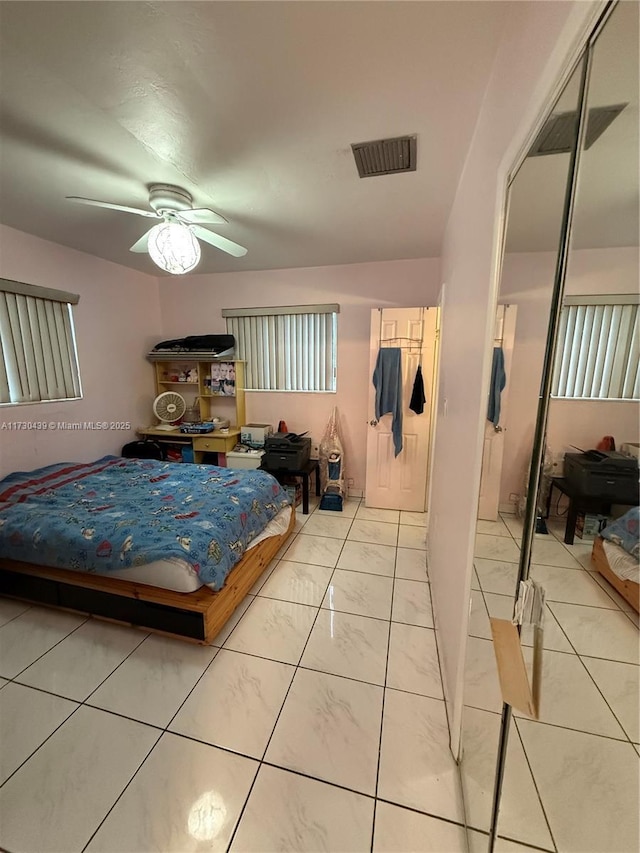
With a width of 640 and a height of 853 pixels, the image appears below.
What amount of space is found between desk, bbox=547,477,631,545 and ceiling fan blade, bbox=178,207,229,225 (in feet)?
6.85

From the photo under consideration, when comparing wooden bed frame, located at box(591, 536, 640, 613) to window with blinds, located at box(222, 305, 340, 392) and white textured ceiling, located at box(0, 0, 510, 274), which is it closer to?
white textured ceiling, located at box(0, 0, 510, 274)

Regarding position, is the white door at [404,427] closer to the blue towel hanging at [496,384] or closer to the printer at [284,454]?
the printer at [284,454]

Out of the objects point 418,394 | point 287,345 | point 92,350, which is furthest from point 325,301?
point 92,350

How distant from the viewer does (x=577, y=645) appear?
0.61 m

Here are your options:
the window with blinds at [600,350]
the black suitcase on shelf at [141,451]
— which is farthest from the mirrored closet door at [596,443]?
the black suitcase on shelf at [141,451]

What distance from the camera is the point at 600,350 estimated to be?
1.80ft

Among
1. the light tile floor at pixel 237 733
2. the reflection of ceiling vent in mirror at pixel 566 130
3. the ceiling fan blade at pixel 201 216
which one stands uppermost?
the ceiling fan blade at pixel 201 216

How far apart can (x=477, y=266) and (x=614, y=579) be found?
1.16 meters

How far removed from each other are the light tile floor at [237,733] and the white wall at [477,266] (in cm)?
26

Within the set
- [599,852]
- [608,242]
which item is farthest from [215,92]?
[599,852]

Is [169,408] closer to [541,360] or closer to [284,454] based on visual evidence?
[284,454]

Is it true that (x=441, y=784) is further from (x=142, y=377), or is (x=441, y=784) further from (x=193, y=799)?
(x=142, y=377)

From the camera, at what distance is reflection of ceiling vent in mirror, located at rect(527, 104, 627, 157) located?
53 centimetres

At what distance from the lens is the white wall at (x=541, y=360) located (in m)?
0.49
